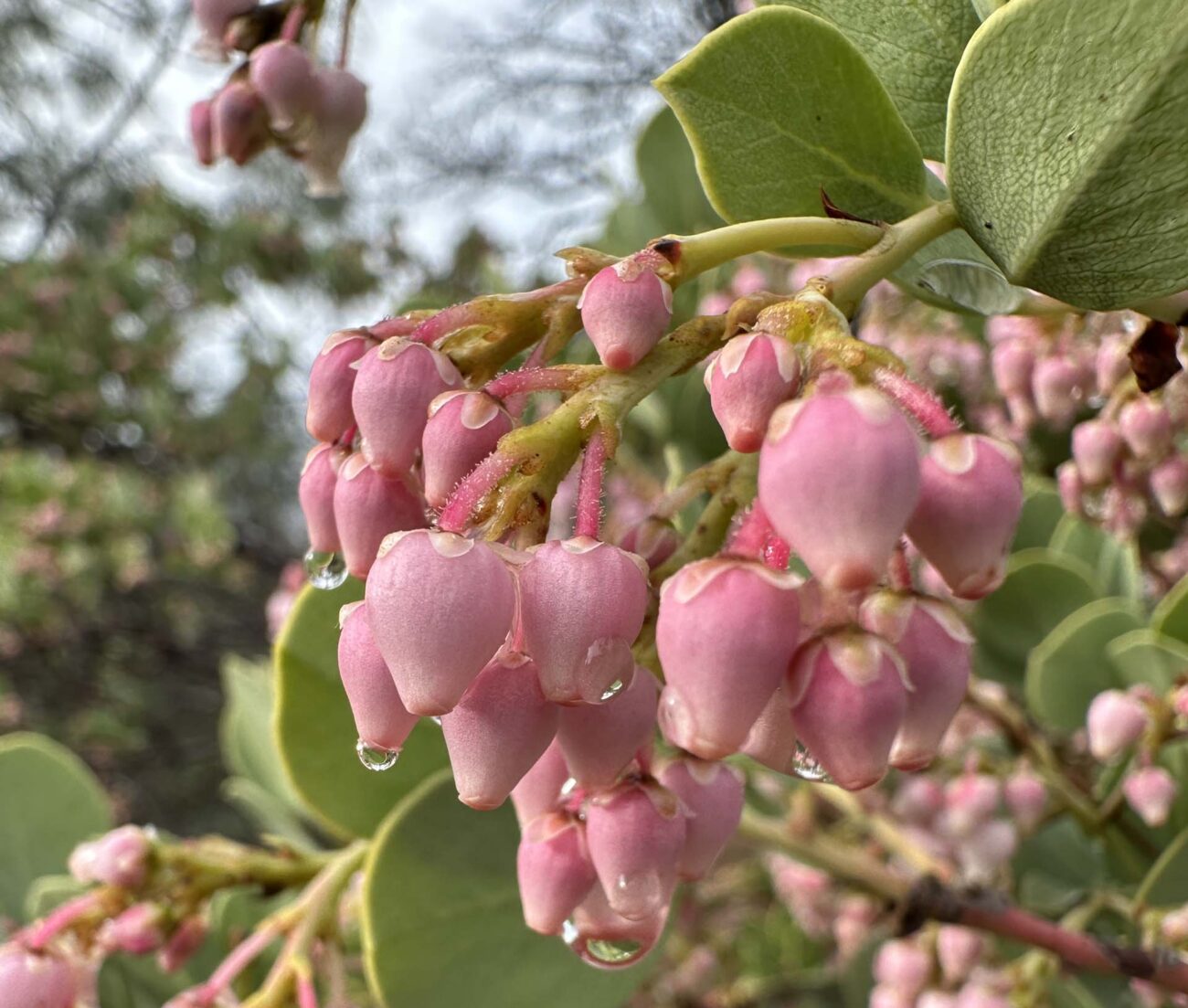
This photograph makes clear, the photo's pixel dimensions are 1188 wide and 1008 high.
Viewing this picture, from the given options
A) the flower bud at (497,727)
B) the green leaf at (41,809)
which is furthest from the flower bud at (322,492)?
the green leaf at (41,809)

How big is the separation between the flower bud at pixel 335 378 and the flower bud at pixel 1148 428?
0.65m

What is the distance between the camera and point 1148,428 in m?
0.88

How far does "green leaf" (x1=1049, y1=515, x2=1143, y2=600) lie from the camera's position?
4.11 feet

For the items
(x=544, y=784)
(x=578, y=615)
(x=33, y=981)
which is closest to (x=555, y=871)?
(x=544, y=784)

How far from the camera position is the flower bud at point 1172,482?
92cm

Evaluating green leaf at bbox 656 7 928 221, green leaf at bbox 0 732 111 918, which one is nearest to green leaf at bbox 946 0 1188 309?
green leaf at bbox 656 7 928 221

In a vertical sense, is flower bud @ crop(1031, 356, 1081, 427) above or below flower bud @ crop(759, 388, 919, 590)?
below

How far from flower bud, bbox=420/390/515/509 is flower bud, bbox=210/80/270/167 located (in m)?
0.52

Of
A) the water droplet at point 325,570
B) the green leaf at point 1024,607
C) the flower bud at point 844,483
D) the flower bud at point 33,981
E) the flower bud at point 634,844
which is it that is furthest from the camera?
the green leaf at point 1024,607

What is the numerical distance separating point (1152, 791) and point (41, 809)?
103 centimetres

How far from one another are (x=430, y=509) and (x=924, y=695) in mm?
214

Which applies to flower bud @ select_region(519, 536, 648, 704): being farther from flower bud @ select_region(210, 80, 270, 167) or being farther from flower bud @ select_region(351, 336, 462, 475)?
flower bud @ select_region(210, 80, 270, 167)

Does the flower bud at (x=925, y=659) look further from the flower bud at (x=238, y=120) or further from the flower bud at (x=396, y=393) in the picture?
the flower bud at (x=238, y=120)

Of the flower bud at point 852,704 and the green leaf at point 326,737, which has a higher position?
the flower bud at point 852,704
